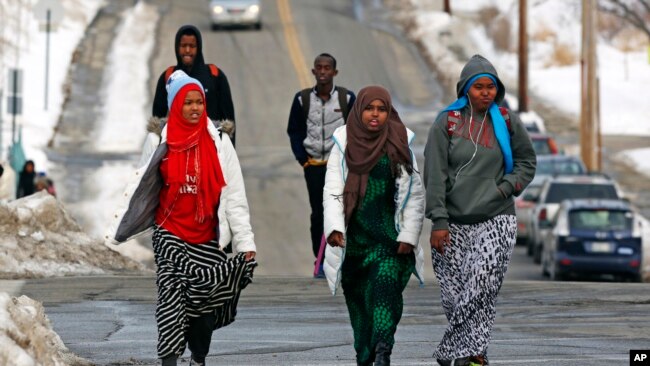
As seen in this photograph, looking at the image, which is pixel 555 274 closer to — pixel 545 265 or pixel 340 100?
pixel 545 265

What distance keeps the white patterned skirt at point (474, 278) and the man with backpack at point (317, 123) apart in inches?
196

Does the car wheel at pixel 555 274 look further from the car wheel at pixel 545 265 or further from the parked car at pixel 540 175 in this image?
the parked car at pixel 540 175

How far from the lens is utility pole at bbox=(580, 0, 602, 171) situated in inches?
1645

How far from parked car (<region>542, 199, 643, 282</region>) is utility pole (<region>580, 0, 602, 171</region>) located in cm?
1660

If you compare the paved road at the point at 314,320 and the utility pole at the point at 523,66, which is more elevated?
the utility pole at the point at 523,66

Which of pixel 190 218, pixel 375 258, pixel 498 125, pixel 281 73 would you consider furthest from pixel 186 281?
pixel 281 73

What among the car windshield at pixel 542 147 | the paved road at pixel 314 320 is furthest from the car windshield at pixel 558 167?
the paved road at pixel 314 320

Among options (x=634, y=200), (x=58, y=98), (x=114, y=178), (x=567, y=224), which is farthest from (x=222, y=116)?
(x=58, y=98)

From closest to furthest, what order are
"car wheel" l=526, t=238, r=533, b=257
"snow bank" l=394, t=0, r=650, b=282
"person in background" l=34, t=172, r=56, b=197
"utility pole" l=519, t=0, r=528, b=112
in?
"car wheel" l=526, t=238, r=533, b=257
"person in background" l=34, t=172, r=56, b=197
"utility pole" l=519, t=0, r=528, b=112
"snow bank" l=394, t=0, r=650, b=282

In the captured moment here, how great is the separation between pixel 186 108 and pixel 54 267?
8.38 meters

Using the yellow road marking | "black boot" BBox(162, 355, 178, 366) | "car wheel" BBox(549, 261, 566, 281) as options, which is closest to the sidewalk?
"black boot" BBox(162, 355, 178, 366)

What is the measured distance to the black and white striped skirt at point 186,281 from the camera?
A: 969cm

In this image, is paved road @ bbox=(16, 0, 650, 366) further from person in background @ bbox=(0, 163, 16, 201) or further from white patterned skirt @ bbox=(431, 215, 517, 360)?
person in background @ bbox=(0, 163, 16, 201)

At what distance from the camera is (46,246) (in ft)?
59.9
